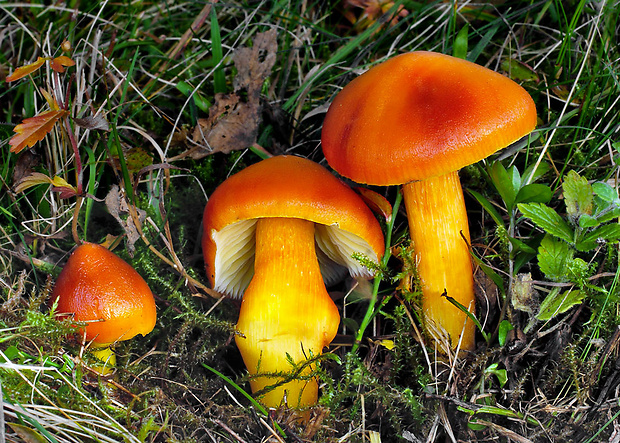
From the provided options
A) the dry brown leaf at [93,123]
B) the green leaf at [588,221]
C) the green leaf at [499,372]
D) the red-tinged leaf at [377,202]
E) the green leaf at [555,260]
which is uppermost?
the dry brown leaf at [93,123]

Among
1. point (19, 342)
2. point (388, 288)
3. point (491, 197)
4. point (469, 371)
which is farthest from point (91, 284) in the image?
point (491, 197)

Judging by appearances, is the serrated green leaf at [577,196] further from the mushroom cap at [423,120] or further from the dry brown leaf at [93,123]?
the dry brown leaf at [93,123]

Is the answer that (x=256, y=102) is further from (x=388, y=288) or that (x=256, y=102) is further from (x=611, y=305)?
(x=611, y=305)

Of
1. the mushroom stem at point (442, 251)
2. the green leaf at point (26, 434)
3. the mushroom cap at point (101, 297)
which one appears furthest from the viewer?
the mushroom stem at point (442, 251)

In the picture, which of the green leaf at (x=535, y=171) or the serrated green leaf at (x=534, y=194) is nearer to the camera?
the serrated green leaf at (x=534, y=194)

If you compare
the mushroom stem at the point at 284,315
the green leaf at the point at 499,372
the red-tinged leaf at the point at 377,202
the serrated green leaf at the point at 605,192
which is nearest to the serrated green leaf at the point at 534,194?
the serrated green leaf at the point at 605,192

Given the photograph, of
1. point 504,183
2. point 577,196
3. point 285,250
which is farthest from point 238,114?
point 577,196
